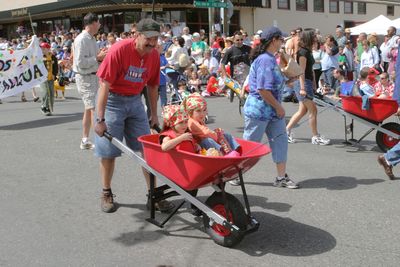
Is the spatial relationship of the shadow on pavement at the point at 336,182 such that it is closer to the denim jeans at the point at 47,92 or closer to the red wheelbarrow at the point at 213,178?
the red wheelbarrow at the point at 213,178

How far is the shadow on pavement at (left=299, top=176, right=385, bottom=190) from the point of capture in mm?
5871

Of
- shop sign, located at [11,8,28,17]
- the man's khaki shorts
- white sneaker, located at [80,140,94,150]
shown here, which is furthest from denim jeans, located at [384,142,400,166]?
shop sign, located at [11,8,28,17]

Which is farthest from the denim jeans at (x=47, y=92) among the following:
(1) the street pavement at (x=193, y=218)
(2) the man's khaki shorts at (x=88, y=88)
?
(2) the man's khaki shorts at (x=88, y=88)

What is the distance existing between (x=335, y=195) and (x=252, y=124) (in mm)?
1161

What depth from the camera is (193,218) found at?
4.90m

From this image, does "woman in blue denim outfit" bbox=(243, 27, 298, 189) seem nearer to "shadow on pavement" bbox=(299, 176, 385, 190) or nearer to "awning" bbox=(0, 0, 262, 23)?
"shadow on pavement" bbox=(299, 176, 385, 190)

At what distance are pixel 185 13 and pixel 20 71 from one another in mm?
18069

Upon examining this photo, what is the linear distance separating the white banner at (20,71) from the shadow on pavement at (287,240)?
27.5ft

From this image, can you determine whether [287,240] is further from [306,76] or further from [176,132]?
[306,76]

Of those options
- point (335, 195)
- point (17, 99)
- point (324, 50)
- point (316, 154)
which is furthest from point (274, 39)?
point (17, 99)

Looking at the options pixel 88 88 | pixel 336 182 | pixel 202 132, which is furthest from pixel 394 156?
pixel 88 88

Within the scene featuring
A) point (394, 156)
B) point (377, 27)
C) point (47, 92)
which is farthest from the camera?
point (377, 27)

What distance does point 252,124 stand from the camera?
567 centimetres

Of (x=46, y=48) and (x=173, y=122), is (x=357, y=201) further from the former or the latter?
(x=46, y=48)
